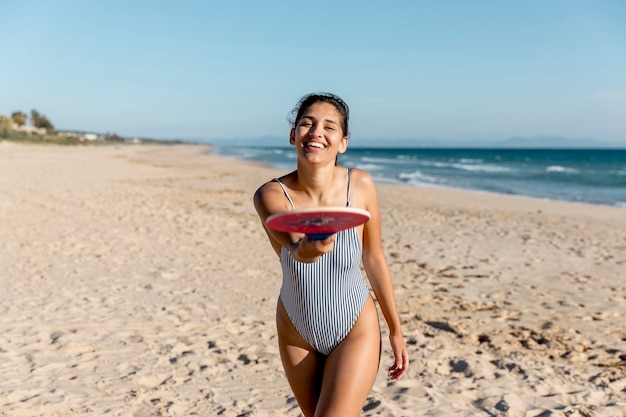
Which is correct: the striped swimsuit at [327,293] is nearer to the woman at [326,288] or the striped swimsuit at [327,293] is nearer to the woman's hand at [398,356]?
the woman at [326,288]

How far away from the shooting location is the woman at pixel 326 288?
7.08 ft

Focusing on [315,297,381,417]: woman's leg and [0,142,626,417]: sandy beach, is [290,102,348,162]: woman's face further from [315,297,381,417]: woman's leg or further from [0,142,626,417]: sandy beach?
[0,142,626,417]: sandy beach

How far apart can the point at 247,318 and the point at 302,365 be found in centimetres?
371

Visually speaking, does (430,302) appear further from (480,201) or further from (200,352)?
(480,201)

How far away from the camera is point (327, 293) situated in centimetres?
221

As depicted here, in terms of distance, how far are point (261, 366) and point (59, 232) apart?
22.0ft

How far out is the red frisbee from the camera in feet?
5.05

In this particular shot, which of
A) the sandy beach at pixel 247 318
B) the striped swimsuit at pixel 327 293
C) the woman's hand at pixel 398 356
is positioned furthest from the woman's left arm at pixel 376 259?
the sandy beach at pixel 247 318

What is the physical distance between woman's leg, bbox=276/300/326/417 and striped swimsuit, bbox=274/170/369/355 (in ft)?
0.15

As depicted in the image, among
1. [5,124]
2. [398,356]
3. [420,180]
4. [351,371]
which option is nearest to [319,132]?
[351,371]

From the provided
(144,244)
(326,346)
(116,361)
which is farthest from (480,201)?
(326,346)

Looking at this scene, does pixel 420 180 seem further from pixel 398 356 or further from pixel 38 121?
pixel 38 121

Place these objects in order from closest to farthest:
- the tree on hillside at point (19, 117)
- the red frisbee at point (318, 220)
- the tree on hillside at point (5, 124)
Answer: the red frisbee at point (318, 220) → the tree on hillside at point (5, 124) → the tree on hillside at point (19, 117)

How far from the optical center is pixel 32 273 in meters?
7.27
